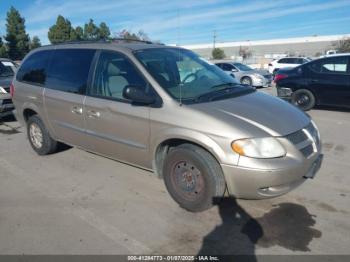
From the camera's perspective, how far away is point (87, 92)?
4477mm

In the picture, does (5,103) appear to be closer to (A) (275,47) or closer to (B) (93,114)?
(B) (93,114)

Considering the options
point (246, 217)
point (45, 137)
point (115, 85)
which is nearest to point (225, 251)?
point (246, 217)

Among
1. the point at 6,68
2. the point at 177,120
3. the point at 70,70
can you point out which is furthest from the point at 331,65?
the point at 6,68

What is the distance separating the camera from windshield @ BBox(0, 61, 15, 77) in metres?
9.80

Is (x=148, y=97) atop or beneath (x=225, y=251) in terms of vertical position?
atop

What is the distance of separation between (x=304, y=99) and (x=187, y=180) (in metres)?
7.11

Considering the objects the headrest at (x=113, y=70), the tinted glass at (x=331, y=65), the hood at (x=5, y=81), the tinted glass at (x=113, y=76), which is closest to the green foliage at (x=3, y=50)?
the hood at (x=5, y=81)

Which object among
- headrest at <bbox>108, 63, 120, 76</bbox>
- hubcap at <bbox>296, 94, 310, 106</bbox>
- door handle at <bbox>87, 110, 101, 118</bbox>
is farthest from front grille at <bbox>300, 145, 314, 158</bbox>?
hubcap at <bbox>296, 94, 310, 106</bbox>

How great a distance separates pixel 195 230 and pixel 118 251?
2.60ft

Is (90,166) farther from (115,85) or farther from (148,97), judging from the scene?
(148,97)

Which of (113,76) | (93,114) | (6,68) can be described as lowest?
(93,114)

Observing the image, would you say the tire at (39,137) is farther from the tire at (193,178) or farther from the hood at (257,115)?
the hood at (257,115)

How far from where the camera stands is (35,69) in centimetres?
552

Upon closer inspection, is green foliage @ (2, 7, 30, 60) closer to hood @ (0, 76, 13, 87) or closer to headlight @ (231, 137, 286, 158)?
hood @ (0, 76, 13, 87)
